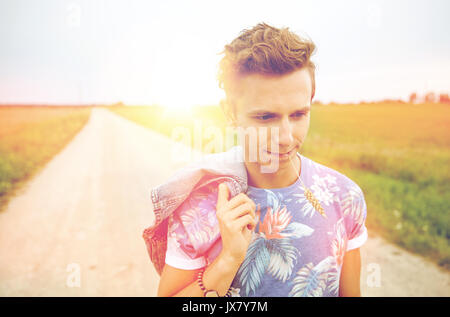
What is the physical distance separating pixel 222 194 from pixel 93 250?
315 cm

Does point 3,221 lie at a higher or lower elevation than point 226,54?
lower

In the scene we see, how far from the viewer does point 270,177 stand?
125cm

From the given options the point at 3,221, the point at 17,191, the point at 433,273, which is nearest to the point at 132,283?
the point at 3,221

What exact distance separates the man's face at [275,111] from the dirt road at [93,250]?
230 cm

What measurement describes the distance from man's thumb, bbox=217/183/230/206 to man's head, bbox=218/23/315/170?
0.79 ft

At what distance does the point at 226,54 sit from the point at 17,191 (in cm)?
643

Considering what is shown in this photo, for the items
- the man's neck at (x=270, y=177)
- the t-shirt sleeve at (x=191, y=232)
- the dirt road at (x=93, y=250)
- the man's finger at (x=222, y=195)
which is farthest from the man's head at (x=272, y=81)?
the dirt road at (x=93, y=250)

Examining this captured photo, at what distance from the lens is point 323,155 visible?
7516 mm

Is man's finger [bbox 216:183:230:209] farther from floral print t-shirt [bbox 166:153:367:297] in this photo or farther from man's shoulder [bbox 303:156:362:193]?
man's shoulder [bbox 303:156:362:193]

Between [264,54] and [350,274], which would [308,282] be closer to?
[350,274]

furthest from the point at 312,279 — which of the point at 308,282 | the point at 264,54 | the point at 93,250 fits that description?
the point at 93,250

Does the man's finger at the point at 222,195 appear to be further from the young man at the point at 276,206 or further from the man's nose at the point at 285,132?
the man's nose at the point at 285,132

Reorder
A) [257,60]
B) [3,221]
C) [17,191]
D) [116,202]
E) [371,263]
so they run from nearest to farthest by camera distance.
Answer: [257,60], [371,263], [3,221], [116,202], [17,191]
